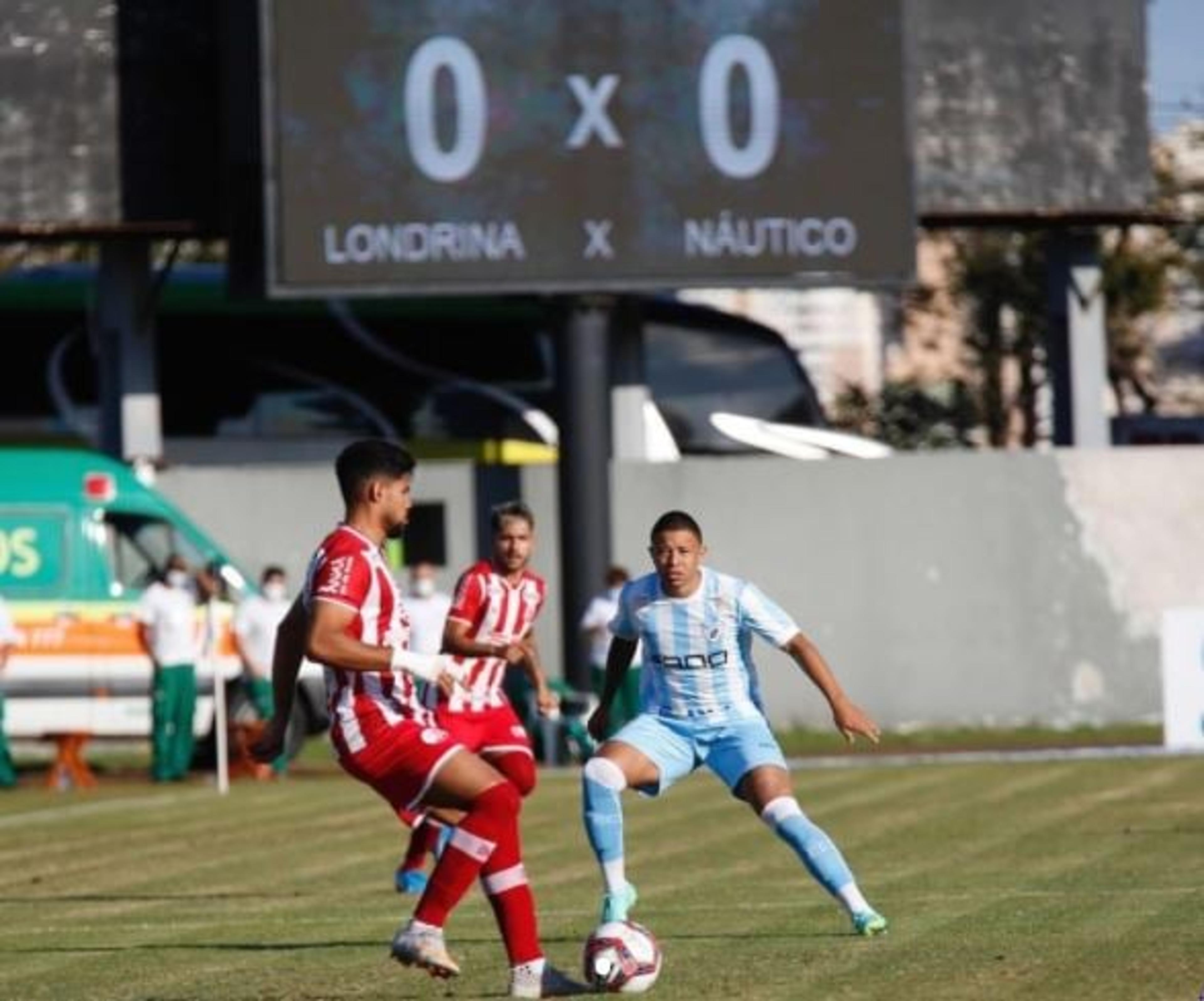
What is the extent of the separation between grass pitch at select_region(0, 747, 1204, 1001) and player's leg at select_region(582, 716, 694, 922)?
0.39m

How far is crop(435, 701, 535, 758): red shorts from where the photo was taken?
19.2 m

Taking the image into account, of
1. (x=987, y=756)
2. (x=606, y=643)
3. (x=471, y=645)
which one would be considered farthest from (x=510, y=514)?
(x=606, y=643)

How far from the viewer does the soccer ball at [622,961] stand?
13.8m

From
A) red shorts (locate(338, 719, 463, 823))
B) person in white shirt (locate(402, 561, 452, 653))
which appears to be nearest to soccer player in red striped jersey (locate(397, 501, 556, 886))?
red shorts (locate(338, 719, 463, 823))

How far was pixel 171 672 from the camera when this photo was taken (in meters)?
34.5

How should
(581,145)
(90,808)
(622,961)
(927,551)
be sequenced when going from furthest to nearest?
1. (927,551)
2. (581,145)
3. (90,808)
4. (622,961)

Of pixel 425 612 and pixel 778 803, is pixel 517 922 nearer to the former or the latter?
pixel 778 803

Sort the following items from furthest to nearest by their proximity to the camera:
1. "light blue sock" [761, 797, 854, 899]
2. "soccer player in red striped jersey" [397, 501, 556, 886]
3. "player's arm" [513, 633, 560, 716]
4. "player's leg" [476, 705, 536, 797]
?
"soccer player in red striped jersey" [397, 501, 556, 886]
"player's arm" [513, 633, 560, 716]
"player's leg" [476, 705, 536, 797]
"light blue sock" [761, 797, 854, 899]

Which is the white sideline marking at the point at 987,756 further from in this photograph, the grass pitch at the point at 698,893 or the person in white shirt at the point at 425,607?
the person in white shirt at the point at 425,607

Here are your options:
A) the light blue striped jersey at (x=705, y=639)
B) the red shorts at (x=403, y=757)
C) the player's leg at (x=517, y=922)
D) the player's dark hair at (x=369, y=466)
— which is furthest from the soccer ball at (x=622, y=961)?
the light blue striped jersey at (x=705, y=639)

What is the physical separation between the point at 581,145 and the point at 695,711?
1956 centimetres

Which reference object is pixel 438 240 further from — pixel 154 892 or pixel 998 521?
pixel 154 892

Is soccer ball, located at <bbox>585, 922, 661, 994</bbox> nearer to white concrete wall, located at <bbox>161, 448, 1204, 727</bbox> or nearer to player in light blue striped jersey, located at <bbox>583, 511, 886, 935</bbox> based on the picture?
player in light blue striped jersey, located at <bbox>583, 511, 886, 935</bbox>

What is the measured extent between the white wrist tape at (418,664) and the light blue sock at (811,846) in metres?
2.88
